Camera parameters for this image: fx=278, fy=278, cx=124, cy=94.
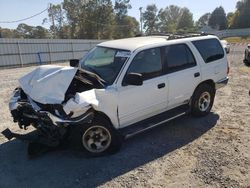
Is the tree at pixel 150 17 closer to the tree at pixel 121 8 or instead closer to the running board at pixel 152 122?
the tree at pixel 121 8

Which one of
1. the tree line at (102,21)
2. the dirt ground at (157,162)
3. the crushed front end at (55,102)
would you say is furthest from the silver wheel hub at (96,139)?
the tree line at (102,21)

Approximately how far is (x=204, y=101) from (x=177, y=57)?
1.39m

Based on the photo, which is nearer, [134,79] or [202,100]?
[134,79]

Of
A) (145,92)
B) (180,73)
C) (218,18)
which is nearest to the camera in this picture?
(145,92)

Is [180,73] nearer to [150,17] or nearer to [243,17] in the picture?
[243,17]

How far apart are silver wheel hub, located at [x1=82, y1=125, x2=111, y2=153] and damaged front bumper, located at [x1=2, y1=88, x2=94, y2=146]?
0.33 meters

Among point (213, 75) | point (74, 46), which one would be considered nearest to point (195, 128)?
point (213, 75)

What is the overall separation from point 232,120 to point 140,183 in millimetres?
3223

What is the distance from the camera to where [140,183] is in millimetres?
3859

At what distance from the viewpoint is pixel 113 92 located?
4555mm

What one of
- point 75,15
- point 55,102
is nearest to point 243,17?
point 75,15

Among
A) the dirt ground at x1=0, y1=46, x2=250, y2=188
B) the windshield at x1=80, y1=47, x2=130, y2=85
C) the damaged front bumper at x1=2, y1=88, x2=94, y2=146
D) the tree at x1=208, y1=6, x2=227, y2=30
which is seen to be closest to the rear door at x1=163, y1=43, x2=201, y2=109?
the dirt ground at x1=0, y1=46, x2=250, y2=188

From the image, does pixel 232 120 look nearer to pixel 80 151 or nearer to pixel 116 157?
pixel 116 157

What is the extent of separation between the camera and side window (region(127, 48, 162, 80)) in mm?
4941
